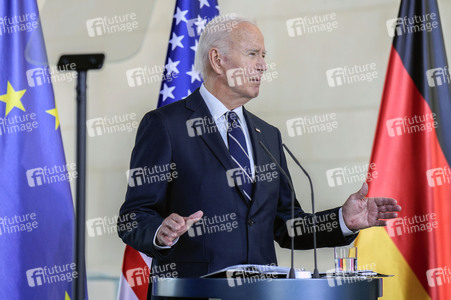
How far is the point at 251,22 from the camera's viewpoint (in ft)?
8.38

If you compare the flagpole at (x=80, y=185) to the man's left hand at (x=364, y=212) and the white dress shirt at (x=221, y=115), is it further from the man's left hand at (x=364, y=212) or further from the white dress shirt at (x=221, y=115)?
the man's left hand at (x=364, y=212)

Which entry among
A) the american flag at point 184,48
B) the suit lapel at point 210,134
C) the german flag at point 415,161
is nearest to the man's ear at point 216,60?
the suit lapel at point 210,134

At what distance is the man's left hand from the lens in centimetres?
207

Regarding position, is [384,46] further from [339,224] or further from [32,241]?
[32,241]

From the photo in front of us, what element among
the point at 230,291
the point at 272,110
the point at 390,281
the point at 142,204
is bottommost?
the point at 390,281

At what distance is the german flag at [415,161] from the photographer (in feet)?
10.5

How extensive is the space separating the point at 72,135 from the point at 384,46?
210cm

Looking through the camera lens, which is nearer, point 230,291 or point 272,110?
point 230,291

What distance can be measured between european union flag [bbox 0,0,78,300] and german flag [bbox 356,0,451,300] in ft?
5.48

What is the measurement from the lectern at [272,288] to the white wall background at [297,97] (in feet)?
6.63

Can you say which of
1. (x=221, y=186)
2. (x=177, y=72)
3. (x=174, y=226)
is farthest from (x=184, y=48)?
(x=174, y=226)

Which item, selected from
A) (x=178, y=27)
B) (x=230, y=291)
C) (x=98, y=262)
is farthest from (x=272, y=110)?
(x=230, y=291)

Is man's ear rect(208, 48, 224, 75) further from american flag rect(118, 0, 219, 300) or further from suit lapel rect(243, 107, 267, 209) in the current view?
american flag rect(118, 0, 219, 300)

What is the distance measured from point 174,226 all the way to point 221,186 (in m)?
0.54
